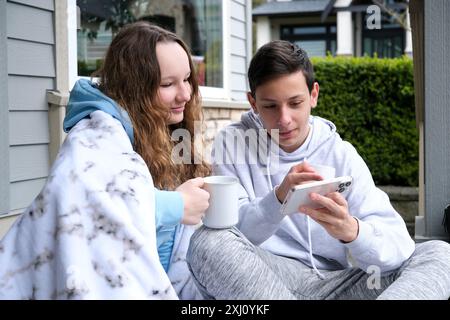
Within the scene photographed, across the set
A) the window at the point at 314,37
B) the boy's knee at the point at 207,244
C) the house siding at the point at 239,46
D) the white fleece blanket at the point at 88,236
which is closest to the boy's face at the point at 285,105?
the boy's knee at the point at 207,244

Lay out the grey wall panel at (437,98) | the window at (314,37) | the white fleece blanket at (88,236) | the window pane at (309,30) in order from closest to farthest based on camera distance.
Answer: the white fleece blanket at (88,236) < the grey wall panel at (437,98) < the window at (314,37) < the window pane at (309,30)

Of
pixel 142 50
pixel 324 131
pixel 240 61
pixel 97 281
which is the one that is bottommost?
pixel 97 281

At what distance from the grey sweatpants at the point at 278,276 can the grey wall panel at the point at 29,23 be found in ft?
5.69

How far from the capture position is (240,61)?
19.1 feet

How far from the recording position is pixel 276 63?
1.74 metres

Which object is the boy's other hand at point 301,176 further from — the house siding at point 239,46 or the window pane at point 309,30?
the window pane at point 309,30

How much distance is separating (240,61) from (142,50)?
4321 millimetres

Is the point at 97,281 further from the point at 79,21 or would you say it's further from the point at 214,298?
the point at 79,21

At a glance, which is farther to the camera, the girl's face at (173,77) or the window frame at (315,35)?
the window frame at (315,35)

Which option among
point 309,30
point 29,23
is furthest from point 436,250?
point 309,30

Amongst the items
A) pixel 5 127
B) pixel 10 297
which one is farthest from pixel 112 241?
Result: pixel 5 127

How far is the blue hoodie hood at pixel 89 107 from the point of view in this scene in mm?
1473

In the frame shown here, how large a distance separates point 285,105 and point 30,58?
1.60 metres

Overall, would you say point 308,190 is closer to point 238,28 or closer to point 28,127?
point 28,127
